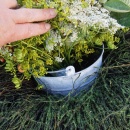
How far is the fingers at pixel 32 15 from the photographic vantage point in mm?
799

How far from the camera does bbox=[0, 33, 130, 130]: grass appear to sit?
933 mm

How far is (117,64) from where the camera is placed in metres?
1.05

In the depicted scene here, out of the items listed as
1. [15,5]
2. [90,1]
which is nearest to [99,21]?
[90,1]

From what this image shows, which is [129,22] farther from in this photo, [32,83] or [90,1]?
[32,83]

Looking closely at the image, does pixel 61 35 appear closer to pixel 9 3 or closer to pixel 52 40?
pixel 52 40

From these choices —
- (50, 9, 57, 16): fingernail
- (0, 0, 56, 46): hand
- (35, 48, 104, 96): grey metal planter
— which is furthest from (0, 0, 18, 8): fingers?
(35, 48, 104, 96): grey metal planter

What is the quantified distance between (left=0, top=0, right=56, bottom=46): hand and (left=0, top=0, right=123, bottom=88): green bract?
0.09 ft

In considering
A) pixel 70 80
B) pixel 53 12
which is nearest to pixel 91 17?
pixel 53 12

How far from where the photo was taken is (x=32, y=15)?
814mm

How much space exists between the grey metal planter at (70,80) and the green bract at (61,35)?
5 centimetres

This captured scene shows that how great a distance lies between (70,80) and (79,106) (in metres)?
0.09

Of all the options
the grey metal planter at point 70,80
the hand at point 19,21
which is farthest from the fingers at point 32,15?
the grey metal planter at point 70,80

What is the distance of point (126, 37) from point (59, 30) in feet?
1.23

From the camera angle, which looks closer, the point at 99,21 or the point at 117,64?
the point at 99,21
